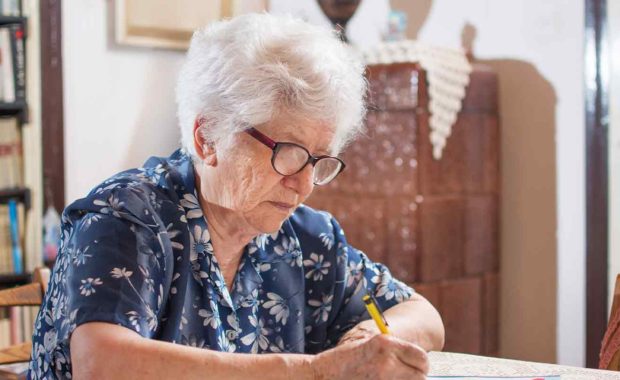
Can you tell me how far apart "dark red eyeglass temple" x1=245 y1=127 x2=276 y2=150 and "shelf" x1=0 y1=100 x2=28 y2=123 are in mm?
2250

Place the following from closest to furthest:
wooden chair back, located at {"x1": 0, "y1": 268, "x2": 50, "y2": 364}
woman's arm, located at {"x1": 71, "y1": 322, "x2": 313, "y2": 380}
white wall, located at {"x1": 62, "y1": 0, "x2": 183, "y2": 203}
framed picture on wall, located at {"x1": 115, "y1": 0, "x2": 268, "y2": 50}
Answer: woman's arm, located at {"x1": 71, "y1": 322, "x2": 313, "y2": 380}, wooden chair back, located at {"x1": 0, "y1": 268, "x2": 50, "y2": 364}, white wall, located at {"x1": 62, "y1": 0, "x2": 183, "y2": 203}, framed picture on wall, located at {"x1": 115, "y1": 0, "x2": 268, "y2": 50}

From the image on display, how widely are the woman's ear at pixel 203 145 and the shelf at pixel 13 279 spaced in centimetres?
223

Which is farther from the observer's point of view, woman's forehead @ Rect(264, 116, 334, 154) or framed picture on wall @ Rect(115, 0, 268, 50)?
framed picture on wall @ Rect(115, 0, 268, 50)

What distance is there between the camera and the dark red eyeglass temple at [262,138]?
4.51ft

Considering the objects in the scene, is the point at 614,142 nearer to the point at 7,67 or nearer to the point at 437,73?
the point at 437,73

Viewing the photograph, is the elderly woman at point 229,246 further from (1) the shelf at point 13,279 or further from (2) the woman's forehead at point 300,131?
(1) the shelf at point 13,279

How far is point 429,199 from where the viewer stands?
10.7 ft

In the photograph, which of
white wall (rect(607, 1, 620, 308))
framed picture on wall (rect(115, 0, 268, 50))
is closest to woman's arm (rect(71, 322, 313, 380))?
white wall (rect(607, 1, 620, 308))

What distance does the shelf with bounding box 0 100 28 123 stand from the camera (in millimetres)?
3381

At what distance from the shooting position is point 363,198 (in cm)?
330

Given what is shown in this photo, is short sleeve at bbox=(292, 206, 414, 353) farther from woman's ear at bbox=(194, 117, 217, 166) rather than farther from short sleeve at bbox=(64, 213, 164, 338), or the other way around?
short sleeve at bbox=(64, 213, 164, 338)

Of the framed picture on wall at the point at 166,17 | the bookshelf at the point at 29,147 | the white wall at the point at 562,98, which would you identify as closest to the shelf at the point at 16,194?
the bookshelf at the point at 29,147

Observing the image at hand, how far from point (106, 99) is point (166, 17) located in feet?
1.48

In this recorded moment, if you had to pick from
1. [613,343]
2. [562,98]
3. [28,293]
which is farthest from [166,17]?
[613,343]
